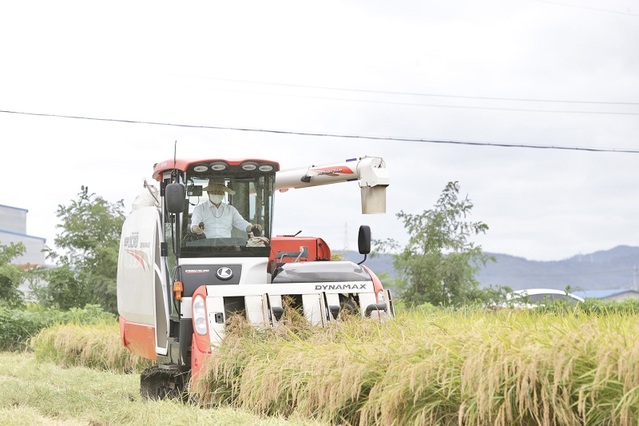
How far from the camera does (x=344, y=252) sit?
16719 mm

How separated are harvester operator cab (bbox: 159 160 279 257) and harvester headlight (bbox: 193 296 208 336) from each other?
32.2 inches

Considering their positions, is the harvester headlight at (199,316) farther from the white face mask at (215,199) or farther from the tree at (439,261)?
the tree at (439,261)

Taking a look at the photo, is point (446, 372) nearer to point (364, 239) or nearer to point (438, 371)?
point (438, 371)

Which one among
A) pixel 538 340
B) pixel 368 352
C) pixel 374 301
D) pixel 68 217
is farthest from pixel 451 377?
pixel 68 217

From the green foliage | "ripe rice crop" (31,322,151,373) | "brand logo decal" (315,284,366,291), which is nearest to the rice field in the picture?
"brand logo decal" (315,284,366,291)

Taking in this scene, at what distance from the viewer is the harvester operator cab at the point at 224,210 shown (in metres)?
Answer: 10.9

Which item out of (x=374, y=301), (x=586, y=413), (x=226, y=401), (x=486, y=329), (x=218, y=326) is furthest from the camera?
(x=374, y=301)

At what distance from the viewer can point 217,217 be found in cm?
1103

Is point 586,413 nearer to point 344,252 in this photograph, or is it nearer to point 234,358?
point 234,358

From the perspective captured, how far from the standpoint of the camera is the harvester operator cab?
1089 centimetres

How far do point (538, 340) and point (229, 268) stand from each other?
4.78 meters

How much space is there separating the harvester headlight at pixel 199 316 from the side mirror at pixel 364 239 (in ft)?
8.14

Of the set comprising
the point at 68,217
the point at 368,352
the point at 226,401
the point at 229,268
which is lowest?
the point at 226,401

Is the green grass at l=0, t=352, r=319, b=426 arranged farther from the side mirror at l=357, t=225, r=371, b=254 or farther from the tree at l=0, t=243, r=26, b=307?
the tree at l=0, t=243, r=26, b=307
